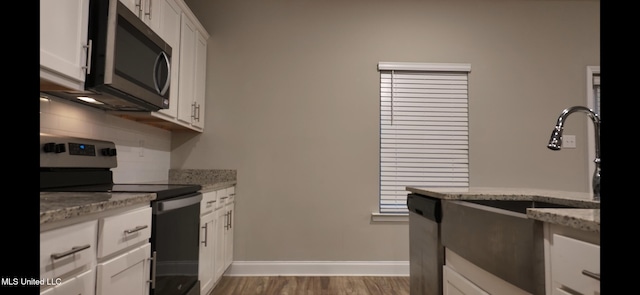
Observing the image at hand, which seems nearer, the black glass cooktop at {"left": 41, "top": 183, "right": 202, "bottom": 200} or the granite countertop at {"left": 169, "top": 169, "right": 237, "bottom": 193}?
the black glass cooktop at {"left": 41, "top": 183, "right": 202, "bottom": 200}

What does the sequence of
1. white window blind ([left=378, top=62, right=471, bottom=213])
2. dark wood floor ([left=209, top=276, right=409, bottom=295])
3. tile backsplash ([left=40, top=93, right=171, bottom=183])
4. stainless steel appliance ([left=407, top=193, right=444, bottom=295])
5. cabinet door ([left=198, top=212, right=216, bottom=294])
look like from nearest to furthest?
stainless steel appliance ([left=407, top=193, right=444, bottom=295]), tile backsplash ([left=40, top=93, right=171, bottom=183]), cabinet door ([left=198, top=212, right=216, bottom=294]), dark wood floor ([left=209, top=276, right=409, bottom=295]), white window blind ([left=378, top=62, right=471, bottom=213])

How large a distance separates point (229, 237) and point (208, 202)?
2.48 ft

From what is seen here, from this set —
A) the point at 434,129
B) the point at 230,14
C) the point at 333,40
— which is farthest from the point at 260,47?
the point at 434,129

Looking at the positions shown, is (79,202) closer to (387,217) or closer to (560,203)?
(560,203)

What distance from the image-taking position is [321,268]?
3324 mm

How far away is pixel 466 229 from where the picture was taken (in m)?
1.43

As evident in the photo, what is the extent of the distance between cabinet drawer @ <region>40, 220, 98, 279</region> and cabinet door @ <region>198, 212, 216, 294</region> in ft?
3.99

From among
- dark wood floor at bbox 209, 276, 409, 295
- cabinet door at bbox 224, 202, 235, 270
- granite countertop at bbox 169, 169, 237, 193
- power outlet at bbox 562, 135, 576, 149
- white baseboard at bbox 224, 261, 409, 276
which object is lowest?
dark wood floor at bbox 209, 276, 409, 295

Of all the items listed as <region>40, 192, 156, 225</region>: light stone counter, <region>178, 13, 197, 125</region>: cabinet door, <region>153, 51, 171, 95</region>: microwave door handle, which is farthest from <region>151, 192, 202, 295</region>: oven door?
<region>178, 13, 197, 125</region>: cabinet door

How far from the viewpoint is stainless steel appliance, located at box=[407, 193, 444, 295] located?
1718 mm

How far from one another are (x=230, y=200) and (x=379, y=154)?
1.42 m

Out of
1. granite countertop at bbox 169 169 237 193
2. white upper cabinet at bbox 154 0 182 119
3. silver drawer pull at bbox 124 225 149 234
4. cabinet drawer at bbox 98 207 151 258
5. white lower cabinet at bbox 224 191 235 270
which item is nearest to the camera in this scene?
cabinet drawer at bbox 98 207 151 258

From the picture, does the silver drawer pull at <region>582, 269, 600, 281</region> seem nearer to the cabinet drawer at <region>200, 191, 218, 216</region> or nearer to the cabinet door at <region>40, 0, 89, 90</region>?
the cabinet door at <region>40, 0, 89, 90</region>
